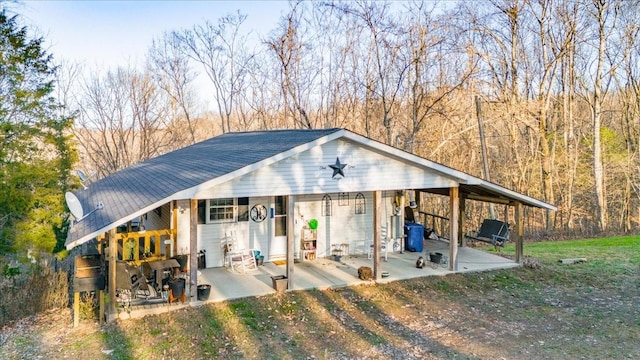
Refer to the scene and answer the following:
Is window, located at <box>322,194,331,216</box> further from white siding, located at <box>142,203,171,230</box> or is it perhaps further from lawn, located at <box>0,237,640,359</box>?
white siding, located at <box>142,203,171,230</box>

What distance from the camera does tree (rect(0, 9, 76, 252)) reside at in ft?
41.9

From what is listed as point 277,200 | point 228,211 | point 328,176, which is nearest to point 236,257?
point 228,211

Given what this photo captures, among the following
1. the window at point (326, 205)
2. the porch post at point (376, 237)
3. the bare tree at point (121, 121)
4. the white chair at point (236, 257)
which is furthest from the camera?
the bare tree at point (121, 121)

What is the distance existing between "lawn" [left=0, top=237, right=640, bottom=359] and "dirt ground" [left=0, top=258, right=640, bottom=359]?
0.02 metres

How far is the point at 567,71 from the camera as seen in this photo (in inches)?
932

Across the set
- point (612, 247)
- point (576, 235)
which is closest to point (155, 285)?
point (612, 247)

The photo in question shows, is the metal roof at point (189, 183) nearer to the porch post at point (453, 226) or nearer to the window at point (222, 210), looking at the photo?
the porch post at point (453, 226)

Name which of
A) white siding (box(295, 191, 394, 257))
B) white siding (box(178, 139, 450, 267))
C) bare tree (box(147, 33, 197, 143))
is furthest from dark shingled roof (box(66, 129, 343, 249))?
bare tree (box(147, 33, 197, 143))

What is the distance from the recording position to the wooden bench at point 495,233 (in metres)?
13.5

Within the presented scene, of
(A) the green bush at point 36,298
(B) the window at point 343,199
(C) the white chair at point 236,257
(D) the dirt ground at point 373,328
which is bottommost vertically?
(D) the dirt ground at point 373,328

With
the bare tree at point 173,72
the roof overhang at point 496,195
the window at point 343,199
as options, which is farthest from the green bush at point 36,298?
the bare tree at point 173,72

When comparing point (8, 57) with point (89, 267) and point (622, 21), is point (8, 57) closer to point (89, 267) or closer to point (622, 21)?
point (89, 267)

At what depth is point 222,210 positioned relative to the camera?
11.5m

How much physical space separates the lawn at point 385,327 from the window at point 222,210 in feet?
10.0
